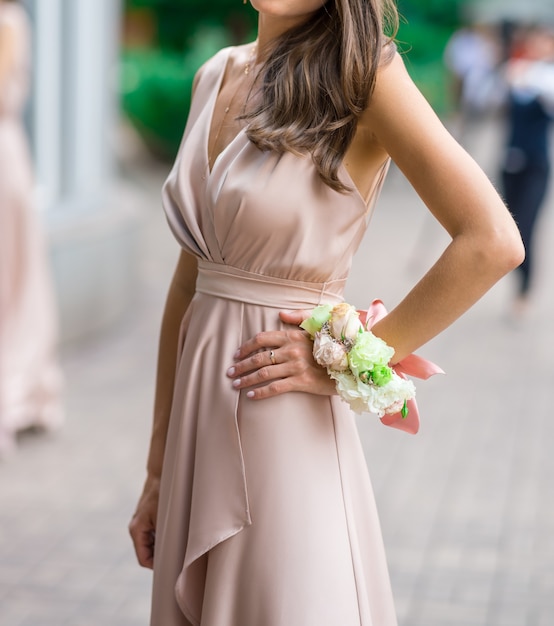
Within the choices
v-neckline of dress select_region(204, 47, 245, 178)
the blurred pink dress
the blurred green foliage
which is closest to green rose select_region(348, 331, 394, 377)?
v-neckline of dress select_region(204, 47, 245, 178)

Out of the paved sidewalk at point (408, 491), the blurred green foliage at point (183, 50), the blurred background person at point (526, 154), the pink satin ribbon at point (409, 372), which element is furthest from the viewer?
the blurred green foliage at point (183, 50)

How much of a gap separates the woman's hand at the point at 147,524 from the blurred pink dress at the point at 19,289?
127 inches

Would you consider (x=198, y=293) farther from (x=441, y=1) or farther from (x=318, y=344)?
(x=441, y=1)

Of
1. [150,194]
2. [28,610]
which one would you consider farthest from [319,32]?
[150,194]

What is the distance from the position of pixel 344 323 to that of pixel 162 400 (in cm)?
59

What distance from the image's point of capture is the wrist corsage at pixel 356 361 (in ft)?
6.22

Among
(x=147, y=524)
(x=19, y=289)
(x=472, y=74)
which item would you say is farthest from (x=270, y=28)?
(x=472, y=74)

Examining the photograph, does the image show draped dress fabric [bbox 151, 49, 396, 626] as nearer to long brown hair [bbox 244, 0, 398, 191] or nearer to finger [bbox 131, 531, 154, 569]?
long brown hair [bbox 244, 0, 398, 191]

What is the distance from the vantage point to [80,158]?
779 cm

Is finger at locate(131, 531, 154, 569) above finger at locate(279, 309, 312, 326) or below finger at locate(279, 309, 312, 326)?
below

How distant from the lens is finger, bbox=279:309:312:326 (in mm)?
1985

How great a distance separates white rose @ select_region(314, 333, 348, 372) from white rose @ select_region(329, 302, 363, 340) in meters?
0.02

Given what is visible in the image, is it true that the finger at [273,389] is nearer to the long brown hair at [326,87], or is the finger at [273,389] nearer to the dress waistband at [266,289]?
the dress waistband at [266,289]

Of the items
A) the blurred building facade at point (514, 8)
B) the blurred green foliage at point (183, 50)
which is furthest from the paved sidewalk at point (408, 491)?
the blurred building facade at point (514, 8)
